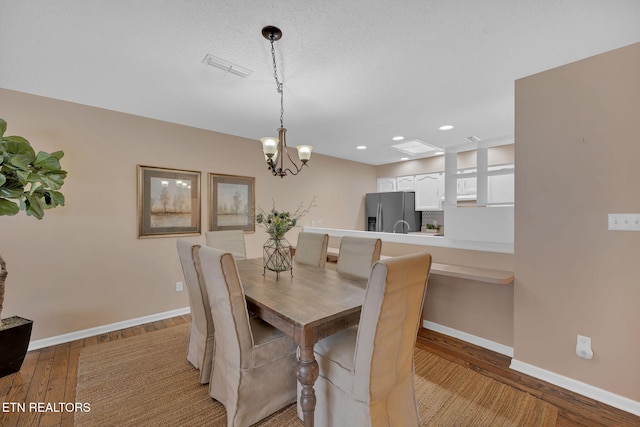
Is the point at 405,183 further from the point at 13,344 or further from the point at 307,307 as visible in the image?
the point at 13,344

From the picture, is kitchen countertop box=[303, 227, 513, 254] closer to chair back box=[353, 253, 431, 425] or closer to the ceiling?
the ceiling

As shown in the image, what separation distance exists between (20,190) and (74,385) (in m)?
1.47

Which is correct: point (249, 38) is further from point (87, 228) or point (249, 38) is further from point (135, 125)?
point (87, 228)

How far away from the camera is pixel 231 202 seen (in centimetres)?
384

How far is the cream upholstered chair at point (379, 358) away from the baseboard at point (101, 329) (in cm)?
257

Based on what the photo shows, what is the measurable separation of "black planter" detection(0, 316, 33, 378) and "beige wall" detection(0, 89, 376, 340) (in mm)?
416

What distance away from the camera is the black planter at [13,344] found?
2104 millimetres

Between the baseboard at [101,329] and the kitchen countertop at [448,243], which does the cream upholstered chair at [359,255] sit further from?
the baseboard at [101,329]

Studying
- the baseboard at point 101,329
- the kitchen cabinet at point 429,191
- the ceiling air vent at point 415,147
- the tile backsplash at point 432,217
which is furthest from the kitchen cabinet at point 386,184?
the baseboard at point 101,329

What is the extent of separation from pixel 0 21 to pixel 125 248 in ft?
6.96

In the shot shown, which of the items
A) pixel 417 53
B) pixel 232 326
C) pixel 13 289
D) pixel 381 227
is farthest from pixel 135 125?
pixel 381 227

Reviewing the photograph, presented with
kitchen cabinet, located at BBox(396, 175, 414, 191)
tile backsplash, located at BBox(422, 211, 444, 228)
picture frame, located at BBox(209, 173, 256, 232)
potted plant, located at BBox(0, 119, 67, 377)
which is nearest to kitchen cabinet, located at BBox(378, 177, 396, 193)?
kitchen cabinet, located at BBox(396, 175, 414, 191)

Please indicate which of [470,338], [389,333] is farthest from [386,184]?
[389,333]

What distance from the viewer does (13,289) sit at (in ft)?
8.14
